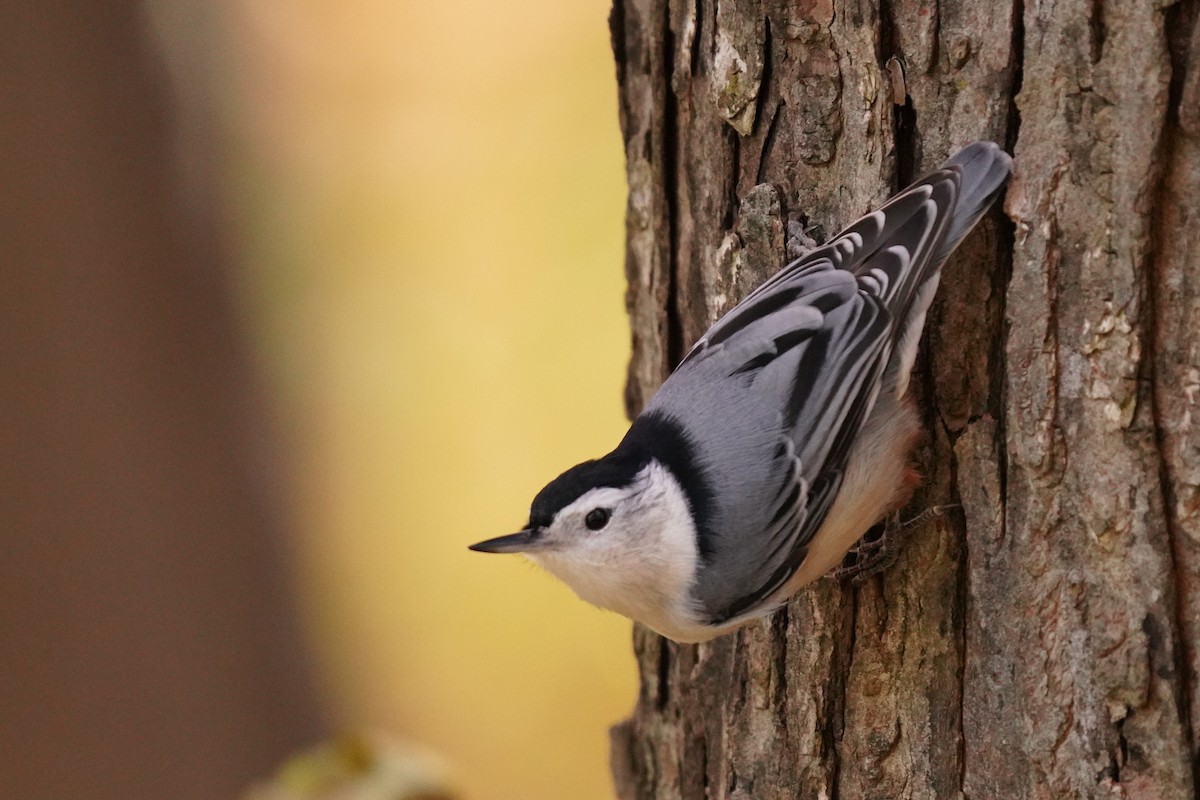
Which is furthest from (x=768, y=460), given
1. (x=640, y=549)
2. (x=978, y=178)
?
(x=978, y=178)

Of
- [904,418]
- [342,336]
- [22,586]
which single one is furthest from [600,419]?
[904,418]

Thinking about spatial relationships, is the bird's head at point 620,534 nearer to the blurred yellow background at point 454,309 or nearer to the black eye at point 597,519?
the black eye at point 597,519

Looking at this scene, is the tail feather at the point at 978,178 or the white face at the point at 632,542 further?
the white face at the point at 632,542

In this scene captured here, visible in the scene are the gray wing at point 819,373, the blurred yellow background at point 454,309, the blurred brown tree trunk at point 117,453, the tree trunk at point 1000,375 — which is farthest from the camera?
the blurred yellow background at point 454,309

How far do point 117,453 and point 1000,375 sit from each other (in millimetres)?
2960

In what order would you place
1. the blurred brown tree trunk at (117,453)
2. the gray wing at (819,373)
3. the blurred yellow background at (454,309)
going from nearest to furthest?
the gray wing at (819,373)
the blurred brown tree trunk at (117,453)
the blurred yellow background at (454,309)

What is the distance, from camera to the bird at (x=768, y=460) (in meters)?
1.62

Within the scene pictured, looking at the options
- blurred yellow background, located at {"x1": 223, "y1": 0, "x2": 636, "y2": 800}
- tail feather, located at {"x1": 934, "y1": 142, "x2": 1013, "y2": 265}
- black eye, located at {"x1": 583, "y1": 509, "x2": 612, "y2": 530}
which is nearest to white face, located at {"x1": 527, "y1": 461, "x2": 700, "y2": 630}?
black eye, located at {"x1": 583, "y1": 509, "x2": 612, "y2": 530}

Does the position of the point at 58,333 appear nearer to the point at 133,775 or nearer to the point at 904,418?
the point at 133,775

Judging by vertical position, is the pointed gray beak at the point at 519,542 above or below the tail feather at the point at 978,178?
below

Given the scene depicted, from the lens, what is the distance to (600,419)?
157 inches

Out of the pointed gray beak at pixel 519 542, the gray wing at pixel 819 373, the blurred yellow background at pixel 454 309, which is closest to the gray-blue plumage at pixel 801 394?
the gray wing at pixel 819 373

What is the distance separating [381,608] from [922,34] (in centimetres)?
358

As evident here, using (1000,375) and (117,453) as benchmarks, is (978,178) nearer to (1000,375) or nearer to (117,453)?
(1000,375)
